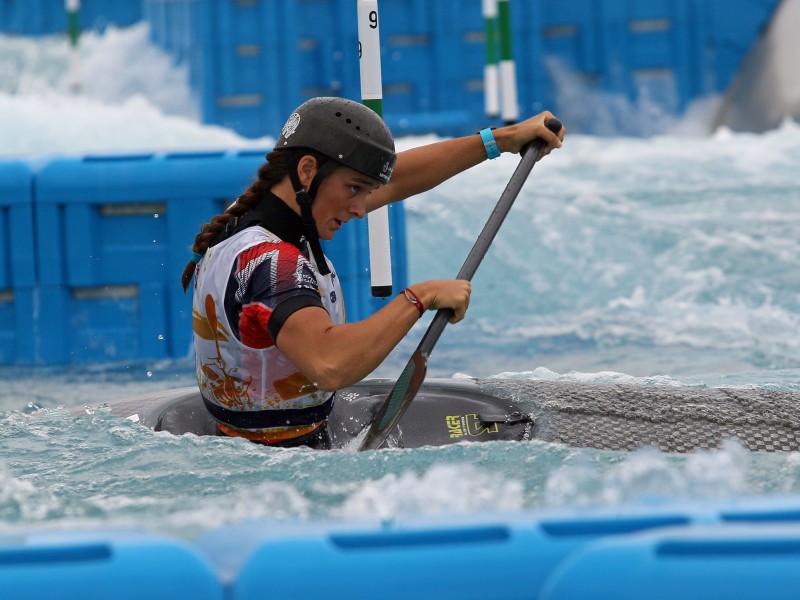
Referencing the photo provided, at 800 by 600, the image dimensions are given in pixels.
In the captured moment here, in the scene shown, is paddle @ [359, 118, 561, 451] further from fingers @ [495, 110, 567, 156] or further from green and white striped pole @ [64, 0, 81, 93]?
green and white striped pole @ [64, 0, 81, 93]

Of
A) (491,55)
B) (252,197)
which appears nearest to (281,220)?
(252,197)

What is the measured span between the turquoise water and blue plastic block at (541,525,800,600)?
0.33 metres

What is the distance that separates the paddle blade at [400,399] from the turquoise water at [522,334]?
152mm

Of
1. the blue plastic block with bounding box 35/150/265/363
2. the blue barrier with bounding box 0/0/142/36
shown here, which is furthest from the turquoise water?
the blue barrier with bounding box 0/0/142/36

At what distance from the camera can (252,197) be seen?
8.99ft

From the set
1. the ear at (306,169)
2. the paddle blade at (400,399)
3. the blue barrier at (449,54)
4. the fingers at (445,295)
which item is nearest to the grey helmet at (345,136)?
the ear at (306,169)

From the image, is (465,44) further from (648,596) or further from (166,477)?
(648,596)

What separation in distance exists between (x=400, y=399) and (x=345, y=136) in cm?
64

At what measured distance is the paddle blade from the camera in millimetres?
2799

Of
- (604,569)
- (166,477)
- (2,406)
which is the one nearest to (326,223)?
(166,477)

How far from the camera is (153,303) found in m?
A: 5.43

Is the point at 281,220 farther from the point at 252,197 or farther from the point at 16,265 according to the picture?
the point at 16,265

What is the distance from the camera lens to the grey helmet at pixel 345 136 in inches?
103

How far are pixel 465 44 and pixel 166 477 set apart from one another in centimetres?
952
